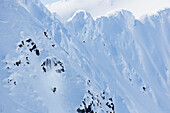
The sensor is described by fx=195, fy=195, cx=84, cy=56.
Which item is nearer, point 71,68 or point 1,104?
point 1,104

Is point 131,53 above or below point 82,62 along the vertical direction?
above

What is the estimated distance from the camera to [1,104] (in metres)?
21.8

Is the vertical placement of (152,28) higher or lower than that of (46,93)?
higher

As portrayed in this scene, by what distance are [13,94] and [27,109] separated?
8.56ft

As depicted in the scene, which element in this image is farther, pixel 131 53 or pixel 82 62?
pixel 131 53

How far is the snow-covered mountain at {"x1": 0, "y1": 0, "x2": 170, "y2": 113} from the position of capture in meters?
25.8

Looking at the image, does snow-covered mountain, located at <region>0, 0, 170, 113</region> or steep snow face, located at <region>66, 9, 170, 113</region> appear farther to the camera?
steep snow face, located at <region>66, 9, 170, 113</region>

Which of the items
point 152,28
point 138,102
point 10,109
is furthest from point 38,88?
point 152,28

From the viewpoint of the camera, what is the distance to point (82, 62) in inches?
2158

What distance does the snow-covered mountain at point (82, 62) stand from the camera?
25.8 m

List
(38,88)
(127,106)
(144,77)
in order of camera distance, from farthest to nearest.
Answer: (144,77), (127,106), (38,88)

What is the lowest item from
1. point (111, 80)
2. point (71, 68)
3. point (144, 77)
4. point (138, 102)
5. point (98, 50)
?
point (71, 68)

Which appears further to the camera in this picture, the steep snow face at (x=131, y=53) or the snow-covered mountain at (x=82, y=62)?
the steep snow face at (x=131, y=53)

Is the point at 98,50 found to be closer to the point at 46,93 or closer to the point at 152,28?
the point at 152,28
